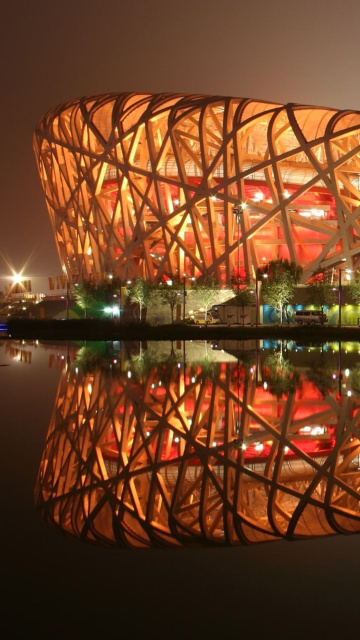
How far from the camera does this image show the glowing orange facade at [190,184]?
52812mm

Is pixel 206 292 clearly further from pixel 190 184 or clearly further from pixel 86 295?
pixel 190 184

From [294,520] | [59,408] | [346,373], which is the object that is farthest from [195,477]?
[346,373]

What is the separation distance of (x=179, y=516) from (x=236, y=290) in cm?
4392

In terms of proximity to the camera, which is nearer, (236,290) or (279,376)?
(279,376)

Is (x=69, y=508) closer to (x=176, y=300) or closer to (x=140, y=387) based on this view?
(x=140, y=387)

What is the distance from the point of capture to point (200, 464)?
730 centimetres

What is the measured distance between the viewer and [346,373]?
17641 mm

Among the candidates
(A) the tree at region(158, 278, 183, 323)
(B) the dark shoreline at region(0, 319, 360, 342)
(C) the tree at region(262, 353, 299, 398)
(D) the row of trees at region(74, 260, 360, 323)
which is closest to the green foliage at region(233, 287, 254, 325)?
A: (D) the row of trees at region(74, 260, 360, 323)

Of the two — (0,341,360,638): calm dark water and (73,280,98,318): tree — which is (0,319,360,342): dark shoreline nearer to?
(73,280,98,318): tree

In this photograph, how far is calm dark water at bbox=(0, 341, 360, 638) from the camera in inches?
155

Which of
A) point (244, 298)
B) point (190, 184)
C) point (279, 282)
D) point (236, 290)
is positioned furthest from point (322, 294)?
point (190, 184)

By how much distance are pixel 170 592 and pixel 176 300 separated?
4435 cm

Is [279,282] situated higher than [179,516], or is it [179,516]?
[279,282]

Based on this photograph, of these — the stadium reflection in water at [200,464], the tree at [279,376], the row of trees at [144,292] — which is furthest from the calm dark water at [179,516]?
the row of trees at [144,292]
